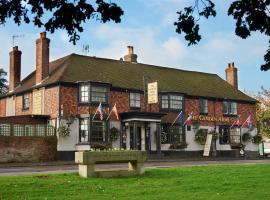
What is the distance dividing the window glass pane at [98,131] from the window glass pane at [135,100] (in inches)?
145

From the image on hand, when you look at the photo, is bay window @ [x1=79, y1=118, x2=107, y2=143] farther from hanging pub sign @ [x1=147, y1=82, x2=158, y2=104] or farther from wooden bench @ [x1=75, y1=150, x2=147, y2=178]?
wooden bench @ [x1=75, y1=150, x2=147, y2=178]

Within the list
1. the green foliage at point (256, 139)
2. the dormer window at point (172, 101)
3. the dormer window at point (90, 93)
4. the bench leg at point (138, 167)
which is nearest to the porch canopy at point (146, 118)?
the dormer window at point (90, 93)

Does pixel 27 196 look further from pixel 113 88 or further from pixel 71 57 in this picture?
pixel 71 57

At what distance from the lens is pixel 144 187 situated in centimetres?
1422

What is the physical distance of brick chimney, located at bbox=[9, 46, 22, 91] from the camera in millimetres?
41781

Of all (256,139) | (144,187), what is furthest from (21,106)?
(144,187)

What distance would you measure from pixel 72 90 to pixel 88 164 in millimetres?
20389

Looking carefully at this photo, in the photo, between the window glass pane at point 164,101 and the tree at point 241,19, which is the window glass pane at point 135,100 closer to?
the window glass pane at point 164,101

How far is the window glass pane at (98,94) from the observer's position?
1462 inches

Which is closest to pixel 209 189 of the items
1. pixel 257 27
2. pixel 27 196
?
pixel 27 196

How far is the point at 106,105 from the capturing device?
3794 centimetres

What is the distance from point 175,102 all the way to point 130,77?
14.8ft

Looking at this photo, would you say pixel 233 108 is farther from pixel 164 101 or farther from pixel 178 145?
pixel 164 101

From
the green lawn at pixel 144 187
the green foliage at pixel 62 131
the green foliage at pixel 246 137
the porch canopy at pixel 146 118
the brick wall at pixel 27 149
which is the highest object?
the porch canopy at pixel 146 118
